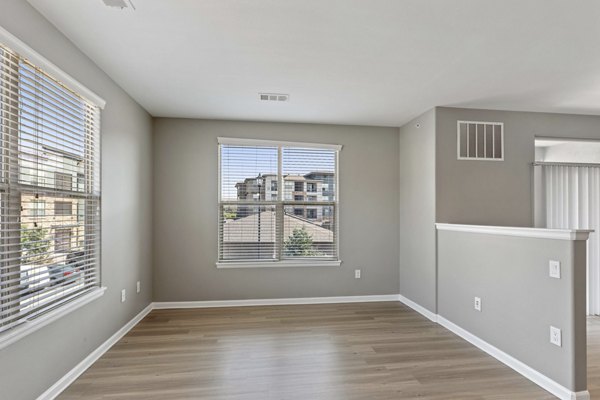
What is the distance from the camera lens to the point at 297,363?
2857mm

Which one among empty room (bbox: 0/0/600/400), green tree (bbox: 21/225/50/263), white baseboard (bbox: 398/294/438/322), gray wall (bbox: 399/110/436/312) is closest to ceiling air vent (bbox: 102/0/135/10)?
empty room (bbox: 0/0/600/400)

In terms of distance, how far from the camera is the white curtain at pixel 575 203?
4098 millimetres

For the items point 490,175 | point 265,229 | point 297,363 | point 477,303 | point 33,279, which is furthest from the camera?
point 265,229

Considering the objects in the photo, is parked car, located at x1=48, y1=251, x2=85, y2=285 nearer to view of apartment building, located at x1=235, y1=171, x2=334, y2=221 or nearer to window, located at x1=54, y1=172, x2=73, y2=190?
window, located at x1=54, y1=172, x2=73, y2=190

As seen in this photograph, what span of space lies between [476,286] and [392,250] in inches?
65.5

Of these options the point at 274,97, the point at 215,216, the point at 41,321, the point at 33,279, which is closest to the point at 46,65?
the point at 33,279

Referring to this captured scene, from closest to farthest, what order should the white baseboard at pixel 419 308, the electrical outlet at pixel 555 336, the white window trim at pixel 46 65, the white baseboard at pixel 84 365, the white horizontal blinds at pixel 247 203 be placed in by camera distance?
the white window trim at pixel 46 65 < the white baseboard at pixel 84 365 < the electrical outlet at pixel 555 336 < the white baseboard at pixel 419 308 < the white horizontal blinds at pixel 247 203

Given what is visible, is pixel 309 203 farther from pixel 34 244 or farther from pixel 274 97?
pixel 34 244

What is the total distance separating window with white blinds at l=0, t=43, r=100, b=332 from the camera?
1913mm

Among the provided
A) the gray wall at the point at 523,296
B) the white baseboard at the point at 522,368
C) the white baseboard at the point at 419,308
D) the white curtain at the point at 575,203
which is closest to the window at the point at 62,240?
the gray wall at the point at 523,296

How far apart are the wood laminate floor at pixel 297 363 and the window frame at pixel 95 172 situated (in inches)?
23.6

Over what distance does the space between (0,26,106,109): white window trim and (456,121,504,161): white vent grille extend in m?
3.82

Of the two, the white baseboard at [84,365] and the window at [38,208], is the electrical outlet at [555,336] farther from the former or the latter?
the window at [38,208]

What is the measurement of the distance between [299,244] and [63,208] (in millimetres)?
2903
